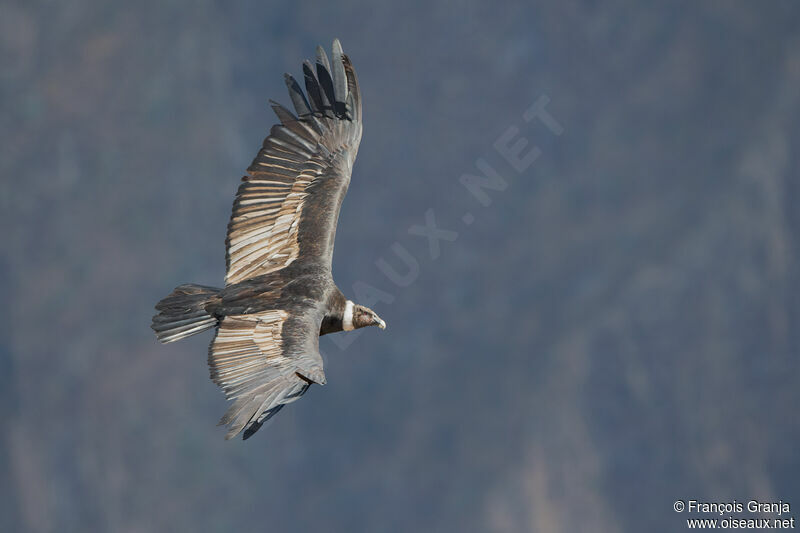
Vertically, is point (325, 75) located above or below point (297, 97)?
above

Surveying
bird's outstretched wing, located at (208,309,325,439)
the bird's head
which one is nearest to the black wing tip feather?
the bird's head

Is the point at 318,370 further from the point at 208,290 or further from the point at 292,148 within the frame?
the point at 292,148

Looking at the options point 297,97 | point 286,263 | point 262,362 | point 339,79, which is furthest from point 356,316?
point 339,79

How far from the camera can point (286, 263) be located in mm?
22125

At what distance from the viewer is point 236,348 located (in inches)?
767

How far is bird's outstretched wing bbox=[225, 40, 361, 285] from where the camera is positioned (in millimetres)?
22203

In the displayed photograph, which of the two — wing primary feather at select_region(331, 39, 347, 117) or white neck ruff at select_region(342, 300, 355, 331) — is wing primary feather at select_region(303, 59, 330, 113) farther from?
→ white neck ruff at select_region(342, 300, 355, 331)

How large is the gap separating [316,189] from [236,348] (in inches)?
187

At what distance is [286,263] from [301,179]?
1891 millimetres

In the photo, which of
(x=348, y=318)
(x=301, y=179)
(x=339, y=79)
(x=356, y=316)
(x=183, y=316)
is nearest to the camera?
(x=183, y=316)

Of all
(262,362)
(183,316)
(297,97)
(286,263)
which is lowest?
(262,362)

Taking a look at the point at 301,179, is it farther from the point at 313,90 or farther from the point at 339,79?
the point at 339,79

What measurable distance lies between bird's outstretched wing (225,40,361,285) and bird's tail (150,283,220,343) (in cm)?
97

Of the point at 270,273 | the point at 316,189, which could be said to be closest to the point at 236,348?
the point at 270,273
